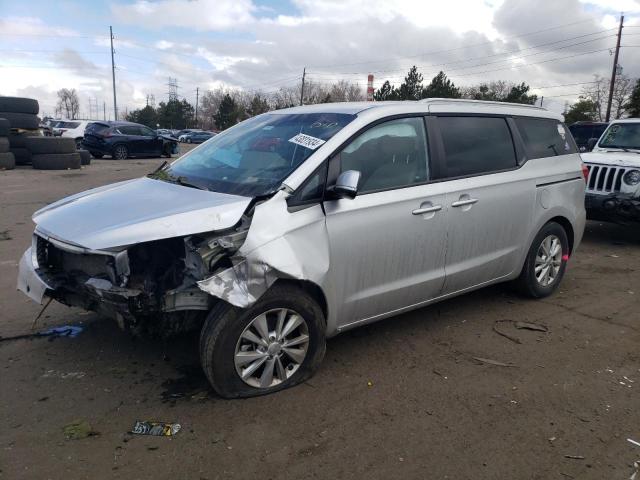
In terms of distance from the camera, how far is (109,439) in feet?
9.05

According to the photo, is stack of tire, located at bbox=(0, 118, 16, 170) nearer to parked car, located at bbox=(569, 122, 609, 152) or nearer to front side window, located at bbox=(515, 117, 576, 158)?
front side window, located at bbox=(515, 117, 576, 158)

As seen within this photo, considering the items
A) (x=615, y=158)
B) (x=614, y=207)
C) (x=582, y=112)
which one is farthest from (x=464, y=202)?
(x=582, y=112)

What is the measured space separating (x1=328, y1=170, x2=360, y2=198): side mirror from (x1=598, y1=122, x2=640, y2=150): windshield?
23.1 ft

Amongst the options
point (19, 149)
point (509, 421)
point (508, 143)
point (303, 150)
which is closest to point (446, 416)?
point (509, 421)

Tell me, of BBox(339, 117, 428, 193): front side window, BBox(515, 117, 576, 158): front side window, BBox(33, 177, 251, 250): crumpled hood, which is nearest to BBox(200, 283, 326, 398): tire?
BBox(33, 177, 251, 250): crumpled hood

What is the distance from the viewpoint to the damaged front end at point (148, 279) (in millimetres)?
2891

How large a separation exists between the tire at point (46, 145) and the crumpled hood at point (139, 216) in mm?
13340

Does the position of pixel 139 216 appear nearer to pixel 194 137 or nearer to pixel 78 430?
pixel 78 430

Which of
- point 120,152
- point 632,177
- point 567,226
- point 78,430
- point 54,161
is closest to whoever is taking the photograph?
point 78,430

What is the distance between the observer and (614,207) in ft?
23.7

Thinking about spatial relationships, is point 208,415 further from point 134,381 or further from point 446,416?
point 446,416

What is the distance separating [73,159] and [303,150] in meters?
14.4

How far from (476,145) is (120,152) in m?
19.8

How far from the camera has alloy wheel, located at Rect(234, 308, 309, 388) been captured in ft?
10.1
